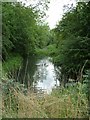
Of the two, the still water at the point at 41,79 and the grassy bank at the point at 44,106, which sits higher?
the still water at the point at 41,79

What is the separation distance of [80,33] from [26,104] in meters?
5.55

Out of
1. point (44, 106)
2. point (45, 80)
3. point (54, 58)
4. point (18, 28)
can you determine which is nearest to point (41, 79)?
point (45, 80)

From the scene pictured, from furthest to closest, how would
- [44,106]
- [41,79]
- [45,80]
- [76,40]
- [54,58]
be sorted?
[54,58], [76,40], [45,80], [41,79], [44,106]

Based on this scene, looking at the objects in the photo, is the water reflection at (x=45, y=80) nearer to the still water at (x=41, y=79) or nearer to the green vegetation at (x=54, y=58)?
the still water at (x=41, y=79)

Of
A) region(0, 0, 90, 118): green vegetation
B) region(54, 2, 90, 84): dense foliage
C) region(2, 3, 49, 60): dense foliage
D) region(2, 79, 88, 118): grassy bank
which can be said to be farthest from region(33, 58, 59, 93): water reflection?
region(2, 3, 49, 60): dense foliage

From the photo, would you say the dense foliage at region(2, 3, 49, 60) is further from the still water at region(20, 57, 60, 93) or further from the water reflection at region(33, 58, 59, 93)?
the water reflection at region(33, 58, 59, 93)

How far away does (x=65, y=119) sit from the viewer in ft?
6.21

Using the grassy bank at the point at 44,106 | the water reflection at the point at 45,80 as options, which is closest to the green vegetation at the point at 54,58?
the grassy bank at the point at 44,106

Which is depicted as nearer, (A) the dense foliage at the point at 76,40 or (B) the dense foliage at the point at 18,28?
(A) the dense foliage at the point at 76,40

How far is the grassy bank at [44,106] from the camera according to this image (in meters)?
1.94

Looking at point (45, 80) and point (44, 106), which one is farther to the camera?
point (45, 80)

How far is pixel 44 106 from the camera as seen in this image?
2.02 m

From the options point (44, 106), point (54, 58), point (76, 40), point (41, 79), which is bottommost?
point (44, 106)

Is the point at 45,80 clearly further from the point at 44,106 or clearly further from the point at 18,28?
the point at 18,28
